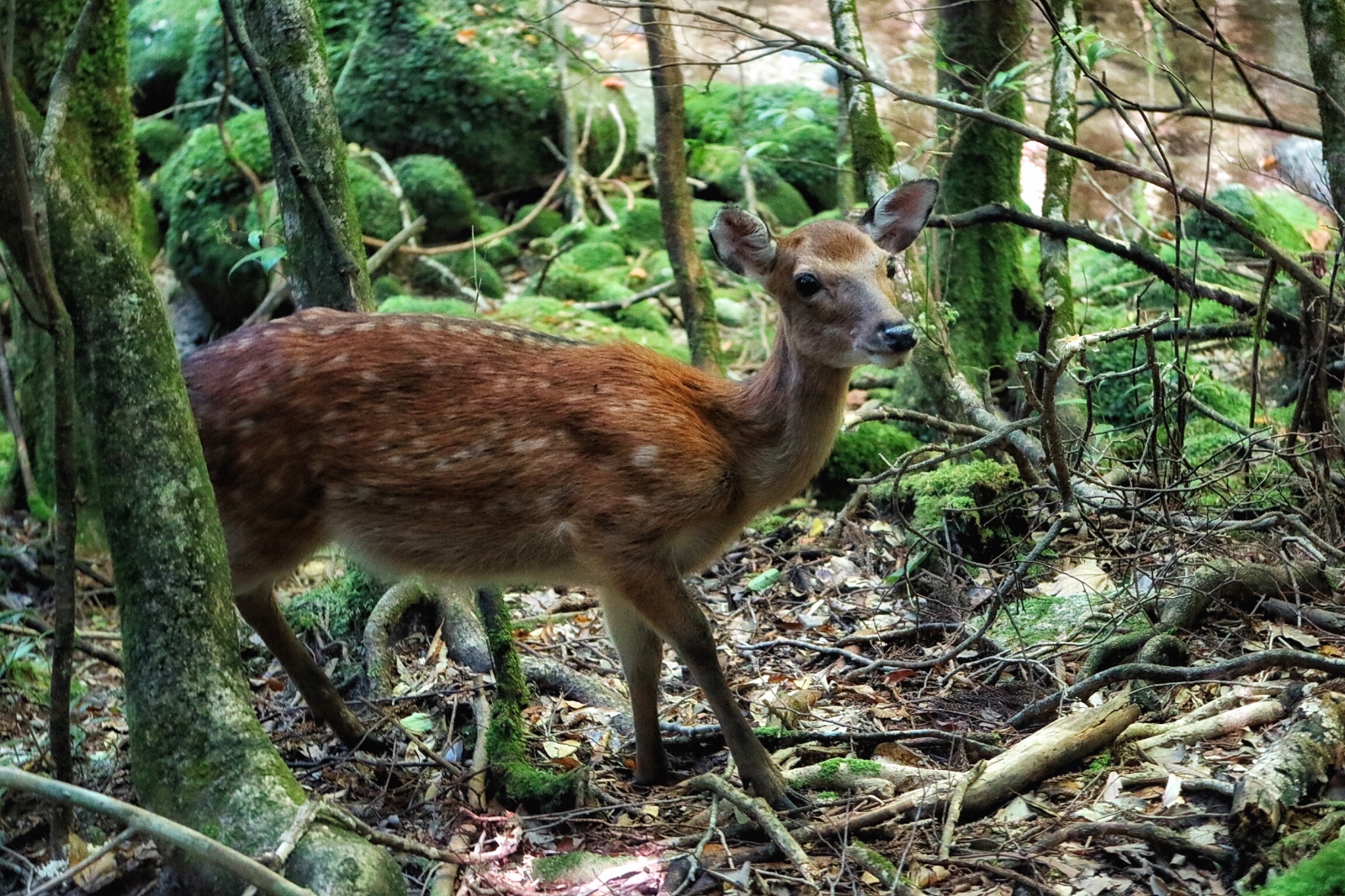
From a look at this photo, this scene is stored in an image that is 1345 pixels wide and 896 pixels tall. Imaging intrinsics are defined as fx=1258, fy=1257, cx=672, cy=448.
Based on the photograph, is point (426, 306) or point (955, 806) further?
point (426, 306)

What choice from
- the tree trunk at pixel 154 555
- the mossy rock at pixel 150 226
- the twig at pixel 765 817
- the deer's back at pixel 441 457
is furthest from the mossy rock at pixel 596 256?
the tree trunk at pixel 154 555

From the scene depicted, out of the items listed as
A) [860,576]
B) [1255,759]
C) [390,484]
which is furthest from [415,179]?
[1255,759]

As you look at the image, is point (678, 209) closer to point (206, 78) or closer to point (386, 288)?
point (386, 288)

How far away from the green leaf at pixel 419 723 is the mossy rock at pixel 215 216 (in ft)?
26.2

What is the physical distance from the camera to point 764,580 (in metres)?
7.48

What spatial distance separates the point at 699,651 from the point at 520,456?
42.9 inches

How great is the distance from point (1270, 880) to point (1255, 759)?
3.15 feet

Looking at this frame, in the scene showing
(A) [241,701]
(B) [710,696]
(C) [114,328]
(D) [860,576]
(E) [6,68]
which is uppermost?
(E) [6,68]

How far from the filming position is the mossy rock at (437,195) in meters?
13.9

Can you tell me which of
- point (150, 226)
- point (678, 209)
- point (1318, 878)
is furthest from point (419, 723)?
point (150, 226)

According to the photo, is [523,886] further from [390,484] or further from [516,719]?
[390,484]

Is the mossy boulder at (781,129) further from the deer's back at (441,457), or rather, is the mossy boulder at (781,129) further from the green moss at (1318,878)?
the green moss at (1318,878)

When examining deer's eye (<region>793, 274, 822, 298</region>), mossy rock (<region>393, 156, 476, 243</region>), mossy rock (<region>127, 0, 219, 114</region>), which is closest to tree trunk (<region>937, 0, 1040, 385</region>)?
deer's eye (<region>793, 274, 822, 298</region>)

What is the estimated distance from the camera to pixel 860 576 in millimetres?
7367
